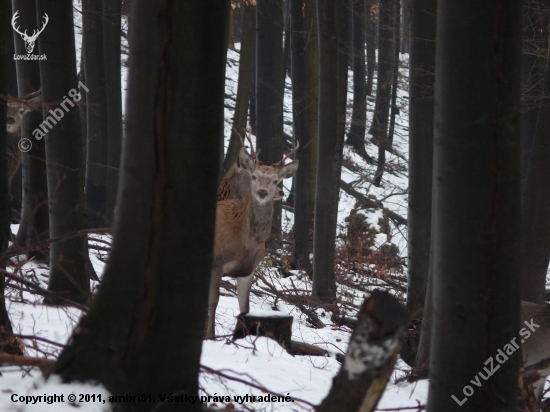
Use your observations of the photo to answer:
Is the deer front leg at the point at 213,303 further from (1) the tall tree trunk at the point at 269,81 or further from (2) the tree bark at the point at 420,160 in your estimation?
(1) the tall tree trunk at the point at 269,81

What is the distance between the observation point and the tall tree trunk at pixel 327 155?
10.4 m

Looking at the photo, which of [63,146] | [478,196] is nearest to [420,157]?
[63,146]

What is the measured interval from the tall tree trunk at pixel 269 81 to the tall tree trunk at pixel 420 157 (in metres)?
5.81

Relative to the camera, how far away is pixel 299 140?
13906 millimetres

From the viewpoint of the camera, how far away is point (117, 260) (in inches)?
119

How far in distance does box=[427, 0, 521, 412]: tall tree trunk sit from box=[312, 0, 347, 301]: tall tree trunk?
7.29 m

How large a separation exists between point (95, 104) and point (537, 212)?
8136mm

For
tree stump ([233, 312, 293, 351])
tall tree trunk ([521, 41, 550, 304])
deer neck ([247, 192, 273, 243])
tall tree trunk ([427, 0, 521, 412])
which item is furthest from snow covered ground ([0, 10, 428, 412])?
tall tree trunk ([521, 41, 550, 304])

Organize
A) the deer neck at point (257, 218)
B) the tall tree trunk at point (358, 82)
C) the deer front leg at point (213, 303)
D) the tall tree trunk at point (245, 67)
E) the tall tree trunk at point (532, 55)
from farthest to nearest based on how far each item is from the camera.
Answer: the tall tree trunk at point (358, 82) → the tall tree trunk at point (245, 67) → the tall tree trunk at point (532, 55) → the deer neck at point (257, 218) → the deer front leg at point (213, 303)

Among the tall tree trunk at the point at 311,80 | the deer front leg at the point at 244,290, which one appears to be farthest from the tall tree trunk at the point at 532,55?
the tall tree trunk at the point at 311,80

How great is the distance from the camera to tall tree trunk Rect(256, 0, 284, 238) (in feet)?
46.9

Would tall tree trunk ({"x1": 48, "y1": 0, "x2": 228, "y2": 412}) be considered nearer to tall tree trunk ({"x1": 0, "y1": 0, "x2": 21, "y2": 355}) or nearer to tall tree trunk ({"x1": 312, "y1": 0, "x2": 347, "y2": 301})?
tall tree trunk ({"x1": 0, "y1": 0, "x2": 21, "y2": 355})

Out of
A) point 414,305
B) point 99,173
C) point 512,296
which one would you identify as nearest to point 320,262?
point 414,305

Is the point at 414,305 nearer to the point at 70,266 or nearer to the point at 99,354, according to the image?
the point at 70,266
